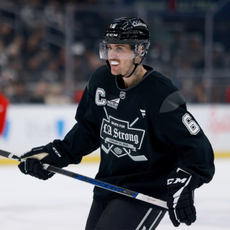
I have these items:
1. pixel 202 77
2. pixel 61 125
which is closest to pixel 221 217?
pixel 61 125

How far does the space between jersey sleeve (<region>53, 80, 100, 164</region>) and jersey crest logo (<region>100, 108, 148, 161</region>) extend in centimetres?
13

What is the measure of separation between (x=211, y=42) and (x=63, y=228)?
13.5ft

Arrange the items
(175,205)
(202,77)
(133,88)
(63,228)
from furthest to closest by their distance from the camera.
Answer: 1. (202,77)
2. (63,228)
3. (133,88)
4. (175,205)

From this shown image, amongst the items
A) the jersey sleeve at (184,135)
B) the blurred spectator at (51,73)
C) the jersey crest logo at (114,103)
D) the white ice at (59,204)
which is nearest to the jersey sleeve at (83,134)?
the jersey crest logo at (114,103)

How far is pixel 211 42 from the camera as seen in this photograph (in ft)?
20.5

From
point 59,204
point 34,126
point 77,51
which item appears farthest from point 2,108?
point 59,204

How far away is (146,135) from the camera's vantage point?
1878 mm

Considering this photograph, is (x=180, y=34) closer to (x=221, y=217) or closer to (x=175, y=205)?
(x=221, y=217)

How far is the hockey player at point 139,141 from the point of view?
5.96 ft

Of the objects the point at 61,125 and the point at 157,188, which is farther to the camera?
the point at 61,125

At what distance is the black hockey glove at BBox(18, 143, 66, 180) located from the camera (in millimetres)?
2091

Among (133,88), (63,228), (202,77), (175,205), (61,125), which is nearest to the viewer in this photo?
(175,205)

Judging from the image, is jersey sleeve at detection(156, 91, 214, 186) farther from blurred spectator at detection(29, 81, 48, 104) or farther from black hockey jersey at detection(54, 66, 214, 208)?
blurred spectator at detection(29, 81, 48, 104)

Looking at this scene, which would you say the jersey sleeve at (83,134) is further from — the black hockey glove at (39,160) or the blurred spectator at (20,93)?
the blurred spectator at (20,93)
